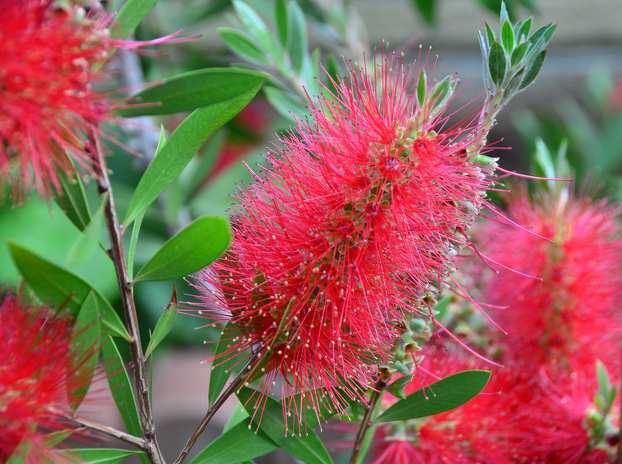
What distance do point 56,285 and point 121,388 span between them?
0.11 metres

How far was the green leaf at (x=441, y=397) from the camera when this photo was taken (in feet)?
2.00

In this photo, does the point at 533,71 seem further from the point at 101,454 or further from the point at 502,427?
the point at 101,454

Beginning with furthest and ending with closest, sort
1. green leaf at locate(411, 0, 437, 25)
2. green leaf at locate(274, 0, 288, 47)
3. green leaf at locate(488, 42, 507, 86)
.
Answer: green leaf at locate(411, 0, 437, 25) → green leaf at locate(274, 0, 288, 47) → green leaf at locate(488, 42, 507, 86)

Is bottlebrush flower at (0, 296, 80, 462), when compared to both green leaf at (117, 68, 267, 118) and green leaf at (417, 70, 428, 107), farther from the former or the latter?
green leaf at (417, 70, 428, 107)

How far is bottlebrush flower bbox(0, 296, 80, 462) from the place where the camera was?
0.55 m

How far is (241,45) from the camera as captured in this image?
2.91 ft

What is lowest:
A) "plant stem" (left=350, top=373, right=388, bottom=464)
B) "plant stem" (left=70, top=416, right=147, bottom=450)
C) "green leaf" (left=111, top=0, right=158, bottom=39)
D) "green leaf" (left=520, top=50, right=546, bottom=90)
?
"plant stem" (left=350, top=373, right=388, bottom=464)

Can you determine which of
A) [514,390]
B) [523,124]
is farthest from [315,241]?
[523,124]

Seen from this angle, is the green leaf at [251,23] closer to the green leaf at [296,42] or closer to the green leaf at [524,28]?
the green leaf at [296,42]

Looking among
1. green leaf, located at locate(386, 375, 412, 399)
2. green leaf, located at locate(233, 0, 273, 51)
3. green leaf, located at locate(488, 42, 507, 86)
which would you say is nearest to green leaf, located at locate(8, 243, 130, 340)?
green leaf, located at locate(386, 375, 412, 399)

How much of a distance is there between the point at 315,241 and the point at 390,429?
0.24m

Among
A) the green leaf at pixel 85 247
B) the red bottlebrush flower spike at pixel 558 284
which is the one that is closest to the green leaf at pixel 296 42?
the red bottlebrush flower spike at pixel 558 284

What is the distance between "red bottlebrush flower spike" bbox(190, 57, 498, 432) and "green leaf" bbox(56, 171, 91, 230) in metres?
0.12

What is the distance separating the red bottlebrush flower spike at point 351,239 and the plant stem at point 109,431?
0.34 feet
